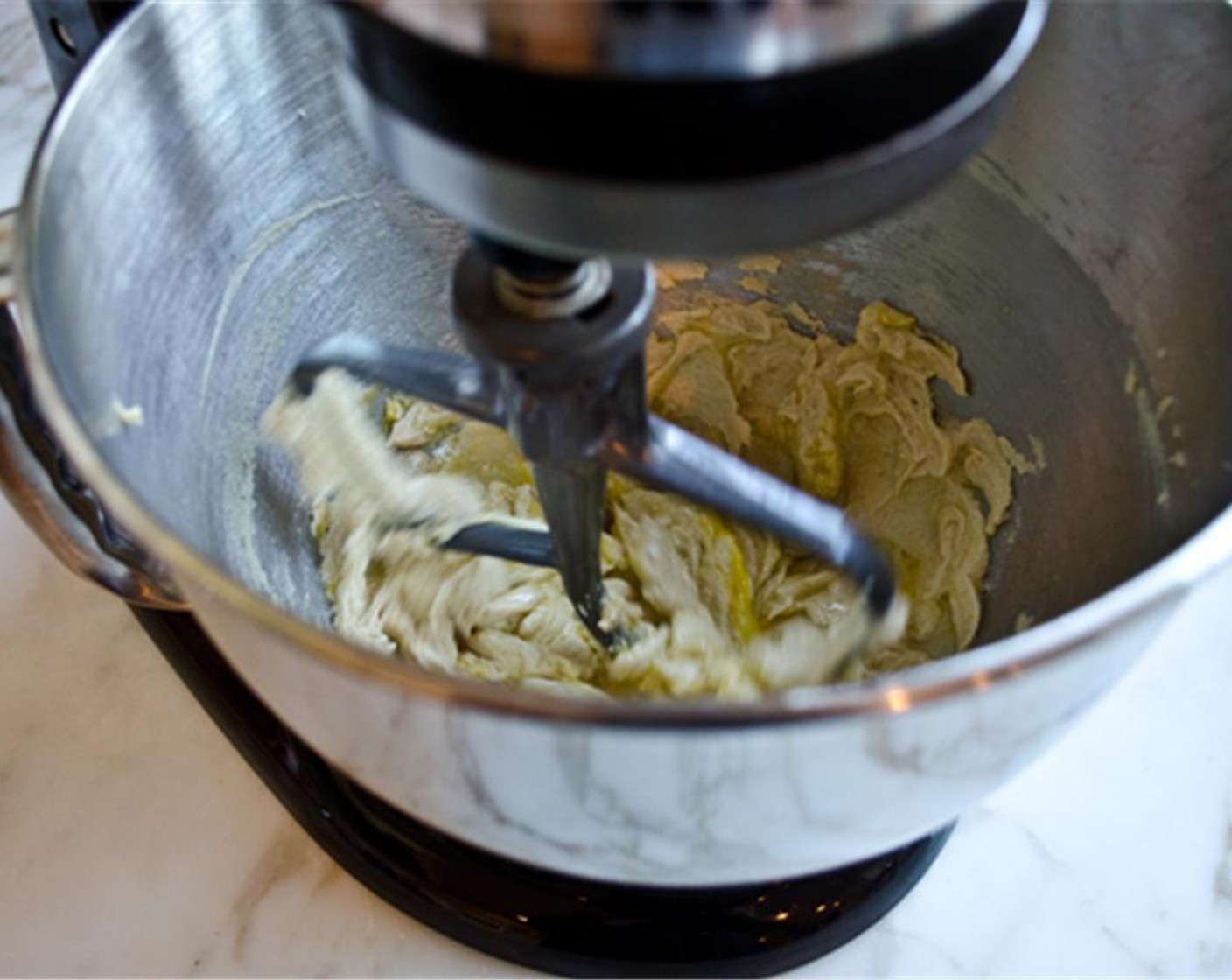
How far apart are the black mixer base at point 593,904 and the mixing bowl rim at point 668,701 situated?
0.79 feet

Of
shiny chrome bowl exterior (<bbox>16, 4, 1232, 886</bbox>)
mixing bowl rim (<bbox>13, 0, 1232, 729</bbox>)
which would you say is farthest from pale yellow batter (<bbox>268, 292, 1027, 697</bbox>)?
mixing bowl rim (<bbox>13, 0, 1232, 729</bbox>)

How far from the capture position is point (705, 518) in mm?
787

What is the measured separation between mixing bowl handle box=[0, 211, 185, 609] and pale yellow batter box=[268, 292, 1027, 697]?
0.38 ft

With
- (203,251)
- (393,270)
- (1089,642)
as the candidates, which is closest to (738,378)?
(393,270)

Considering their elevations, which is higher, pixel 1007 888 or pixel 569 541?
pixel 569 541

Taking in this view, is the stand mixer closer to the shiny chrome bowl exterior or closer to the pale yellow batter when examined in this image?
the shiny chrome bowl exterior

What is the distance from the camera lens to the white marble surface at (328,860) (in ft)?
2.05

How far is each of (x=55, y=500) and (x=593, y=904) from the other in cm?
31

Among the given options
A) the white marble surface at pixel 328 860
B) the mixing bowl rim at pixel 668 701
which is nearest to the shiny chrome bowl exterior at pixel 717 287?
the mixing bowl rim at pixel 668 701

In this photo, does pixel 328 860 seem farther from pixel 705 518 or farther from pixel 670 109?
pixel 670 109

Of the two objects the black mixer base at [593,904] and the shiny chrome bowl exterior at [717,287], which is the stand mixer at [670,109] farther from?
the black mixer base at [593,904]

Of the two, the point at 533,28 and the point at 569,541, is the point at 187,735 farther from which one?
the point at 533,28

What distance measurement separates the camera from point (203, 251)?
2.06 ft

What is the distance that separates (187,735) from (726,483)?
36 cm
